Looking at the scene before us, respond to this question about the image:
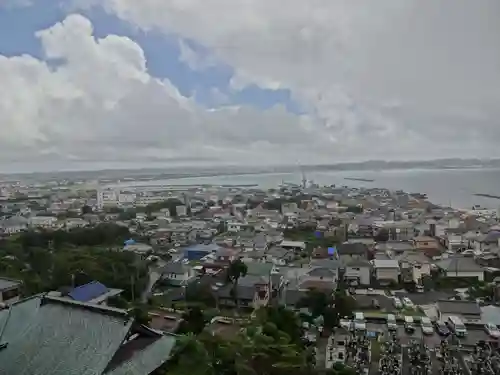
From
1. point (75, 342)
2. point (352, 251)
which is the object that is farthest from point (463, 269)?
point (75, 342)

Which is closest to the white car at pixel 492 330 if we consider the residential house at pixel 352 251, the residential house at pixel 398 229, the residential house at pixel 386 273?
the residential house at pixel 386 273

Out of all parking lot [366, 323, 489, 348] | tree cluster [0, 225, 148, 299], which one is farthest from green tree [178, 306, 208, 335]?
tree cluster [0, 225, 148, 299]

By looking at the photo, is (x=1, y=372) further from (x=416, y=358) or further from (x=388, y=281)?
(x=388, y=281)

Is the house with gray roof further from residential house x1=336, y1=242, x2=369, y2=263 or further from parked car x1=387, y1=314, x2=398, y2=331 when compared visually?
residential house x1=336, y1=242, x2=369, y2=263

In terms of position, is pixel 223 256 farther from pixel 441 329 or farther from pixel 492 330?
pixel 492 330

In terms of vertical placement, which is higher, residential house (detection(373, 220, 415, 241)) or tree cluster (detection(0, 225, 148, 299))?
tree cluster (detection(0, 225, 148, 299))

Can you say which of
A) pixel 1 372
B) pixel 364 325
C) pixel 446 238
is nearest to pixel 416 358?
pixel 364 325
